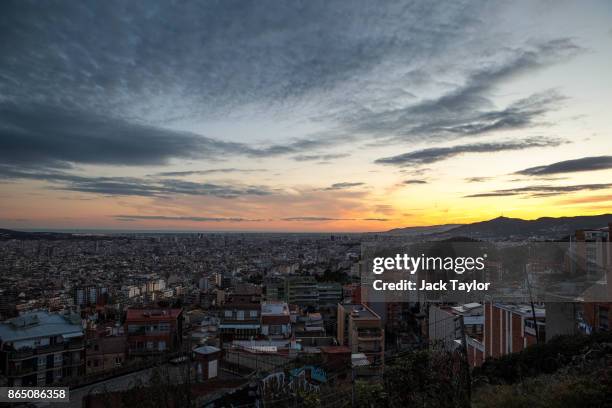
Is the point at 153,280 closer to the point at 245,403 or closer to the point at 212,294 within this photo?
the point at 212,294

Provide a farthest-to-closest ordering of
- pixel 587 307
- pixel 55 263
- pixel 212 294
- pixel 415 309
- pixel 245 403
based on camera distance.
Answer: pixel 55 263 → pixel 212 294 → pixel 415 309 → pixel 587 307 → pixel 245 403

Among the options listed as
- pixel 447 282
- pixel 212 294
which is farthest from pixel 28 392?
pixel 212 294

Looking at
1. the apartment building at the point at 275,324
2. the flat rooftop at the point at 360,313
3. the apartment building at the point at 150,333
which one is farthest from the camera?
the flat rooftop at the point at 360,313

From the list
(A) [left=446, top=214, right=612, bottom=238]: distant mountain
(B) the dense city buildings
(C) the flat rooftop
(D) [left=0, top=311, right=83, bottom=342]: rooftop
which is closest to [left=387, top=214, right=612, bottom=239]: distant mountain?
(A) [left=446, top=214, right=612, bottom=238]: distant mountain

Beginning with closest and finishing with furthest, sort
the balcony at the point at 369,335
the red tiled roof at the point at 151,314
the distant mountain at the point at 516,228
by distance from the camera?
the red tiled roof at the point at 151,314 < the balcony at the point at 369,335 < the distant mountain at the point at 516,228

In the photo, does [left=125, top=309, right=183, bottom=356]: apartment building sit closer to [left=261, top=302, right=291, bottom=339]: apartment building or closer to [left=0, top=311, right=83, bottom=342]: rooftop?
[left=0, top=311, right=83, bottom=342]: rooftop

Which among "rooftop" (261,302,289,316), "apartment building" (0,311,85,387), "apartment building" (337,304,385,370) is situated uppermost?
"apartment building" (0,311,85,387)

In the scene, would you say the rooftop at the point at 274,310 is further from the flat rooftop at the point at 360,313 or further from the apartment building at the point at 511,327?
the apartment building at the point at 511,327

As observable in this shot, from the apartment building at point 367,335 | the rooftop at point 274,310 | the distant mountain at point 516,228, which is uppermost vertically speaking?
the distant mountain at point 516,228

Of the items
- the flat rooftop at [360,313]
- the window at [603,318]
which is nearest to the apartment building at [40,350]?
the flat rooftop at [360,313]

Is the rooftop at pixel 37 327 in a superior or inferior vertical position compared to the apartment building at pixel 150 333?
superior

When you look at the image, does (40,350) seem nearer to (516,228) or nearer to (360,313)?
(360,313)
